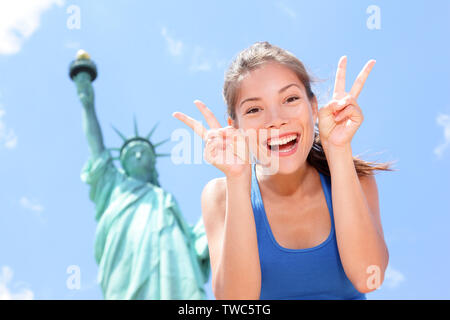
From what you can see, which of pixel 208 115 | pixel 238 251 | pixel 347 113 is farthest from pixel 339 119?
pixel 238 251

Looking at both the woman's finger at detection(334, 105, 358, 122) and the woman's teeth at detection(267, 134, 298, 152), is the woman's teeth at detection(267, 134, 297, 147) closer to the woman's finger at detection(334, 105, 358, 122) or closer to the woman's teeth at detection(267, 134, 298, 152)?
the woman's teeth at detection(267, 134, 298, 152)

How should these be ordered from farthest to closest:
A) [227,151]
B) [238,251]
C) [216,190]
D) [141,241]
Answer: [141,241]
[216,190]
[227,151]
[238,251]

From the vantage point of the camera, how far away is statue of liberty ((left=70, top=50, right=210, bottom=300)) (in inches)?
448

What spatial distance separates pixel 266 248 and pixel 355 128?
0.62 meters

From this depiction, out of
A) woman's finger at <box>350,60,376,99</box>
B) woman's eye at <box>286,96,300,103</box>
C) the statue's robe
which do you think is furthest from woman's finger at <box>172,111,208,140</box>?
the statue's robe

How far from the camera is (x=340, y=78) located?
214 centimetres

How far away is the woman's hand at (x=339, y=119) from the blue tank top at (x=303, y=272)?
384 millimetres

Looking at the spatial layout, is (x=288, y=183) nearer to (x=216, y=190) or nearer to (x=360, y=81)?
(x=216, y=190)

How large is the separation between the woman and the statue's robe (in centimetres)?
913

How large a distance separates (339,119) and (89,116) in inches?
477

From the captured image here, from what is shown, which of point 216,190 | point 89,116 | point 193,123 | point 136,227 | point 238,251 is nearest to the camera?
point 238,251

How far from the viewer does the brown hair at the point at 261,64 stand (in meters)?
2.30
